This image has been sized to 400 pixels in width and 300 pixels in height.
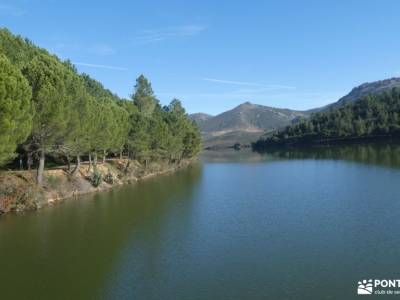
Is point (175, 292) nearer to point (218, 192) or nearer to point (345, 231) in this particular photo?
point (345, 231)

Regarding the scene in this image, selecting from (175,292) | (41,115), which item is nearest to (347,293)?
(175,292)

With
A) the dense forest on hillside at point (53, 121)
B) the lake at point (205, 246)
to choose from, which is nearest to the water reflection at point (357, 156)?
the lake at point (205, 246)

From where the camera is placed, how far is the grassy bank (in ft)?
159

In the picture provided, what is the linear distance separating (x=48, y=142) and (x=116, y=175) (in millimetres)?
27348

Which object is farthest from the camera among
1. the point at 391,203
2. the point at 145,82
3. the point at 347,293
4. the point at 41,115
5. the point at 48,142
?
the point at 145,82

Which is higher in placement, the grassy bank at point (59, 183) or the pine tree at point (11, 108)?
the pine tree at point (11, 108)

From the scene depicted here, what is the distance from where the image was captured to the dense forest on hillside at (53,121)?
1590 inches

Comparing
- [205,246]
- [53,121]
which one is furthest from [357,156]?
[205,246]

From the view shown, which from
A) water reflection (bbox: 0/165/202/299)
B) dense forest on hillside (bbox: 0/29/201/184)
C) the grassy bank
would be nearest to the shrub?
the grassy bank

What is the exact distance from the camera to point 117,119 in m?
79.7
